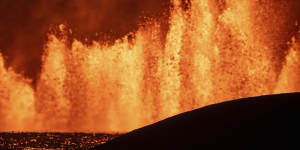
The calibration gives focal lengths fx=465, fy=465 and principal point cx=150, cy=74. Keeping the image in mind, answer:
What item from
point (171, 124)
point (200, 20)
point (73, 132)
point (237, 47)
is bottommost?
point (171, 124)

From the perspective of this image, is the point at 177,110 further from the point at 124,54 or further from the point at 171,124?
the point at 171,124

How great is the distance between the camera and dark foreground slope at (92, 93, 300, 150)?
7703 millimetres

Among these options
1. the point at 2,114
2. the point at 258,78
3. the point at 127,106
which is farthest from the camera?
the point at 2,114

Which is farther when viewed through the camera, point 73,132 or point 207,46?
point 73,132

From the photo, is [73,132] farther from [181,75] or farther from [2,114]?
[181,75]

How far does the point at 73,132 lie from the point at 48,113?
7.36 feet

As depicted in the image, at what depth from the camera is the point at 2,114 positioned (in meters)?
34.6

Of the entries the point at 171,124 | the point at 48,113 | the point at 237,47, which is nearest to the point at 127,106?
the point at 48,113

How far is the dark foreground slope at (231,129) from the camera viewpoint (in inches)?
303

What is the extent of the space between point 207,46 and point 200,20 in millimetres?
1797

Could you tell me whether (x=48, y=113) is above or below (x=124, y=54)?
below

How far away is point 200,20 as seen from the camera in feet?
102

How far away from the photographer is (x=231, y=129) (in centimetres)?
829

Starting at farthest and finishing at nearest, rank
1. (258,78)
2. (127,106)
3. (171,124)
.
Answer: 1. (127,106)
2. (258,78)
3. (171,124)
